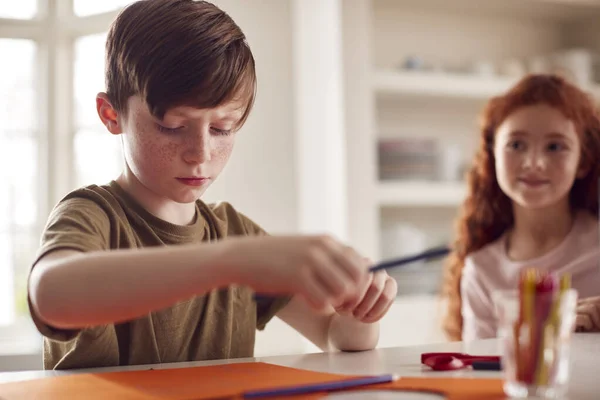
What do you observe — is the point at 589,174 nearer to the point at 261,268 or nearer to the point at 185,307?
the point at 185,307

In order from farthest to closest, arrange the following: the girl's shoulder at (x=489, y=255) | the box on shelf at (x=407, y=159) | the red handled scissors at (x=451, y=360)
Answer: the box on shelf at (x=407, y=159) → the girl's shoulder at (x=489, y=255) → the red handled scissors at (x=451, y=360)

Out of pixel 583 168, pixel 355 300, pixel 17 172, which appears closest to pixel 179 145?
pixel 355 300

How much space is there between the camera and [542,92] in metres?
1.64

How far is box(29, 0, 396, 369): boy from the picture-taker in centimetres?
82

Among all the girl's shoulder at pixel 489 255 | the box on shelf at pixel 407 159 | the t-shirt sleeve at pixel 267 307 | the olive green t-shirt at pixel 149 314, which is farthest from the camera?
the box on shelf at pixel 407 159

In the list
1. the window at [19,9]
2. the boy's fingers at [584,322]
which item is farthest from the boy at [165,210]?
the window at [19,9]

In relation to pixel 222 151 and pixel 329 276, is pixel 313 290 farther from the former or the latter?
pixel 222 151

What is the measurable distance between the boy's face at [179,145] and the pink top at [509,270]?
2.64ft

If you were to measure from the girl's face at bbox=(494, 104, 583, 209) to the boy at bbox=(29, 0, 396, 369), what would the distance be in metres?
0.63

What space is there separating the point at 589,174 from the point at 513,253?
0.25 m

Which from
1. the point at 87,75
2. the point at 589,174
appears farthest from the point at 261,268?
the point at 87,75

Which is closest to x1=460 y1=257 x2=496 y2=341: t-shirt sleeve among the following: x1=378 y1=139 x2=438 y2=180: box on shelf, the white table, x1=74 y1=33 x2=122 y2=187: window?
the white table

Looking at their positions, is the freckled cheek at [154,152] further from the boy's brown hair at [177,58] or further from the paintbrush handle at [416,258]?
the paintbrush handle at [416,258]

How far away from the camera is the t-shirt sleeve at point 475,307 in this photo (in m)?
1.58
